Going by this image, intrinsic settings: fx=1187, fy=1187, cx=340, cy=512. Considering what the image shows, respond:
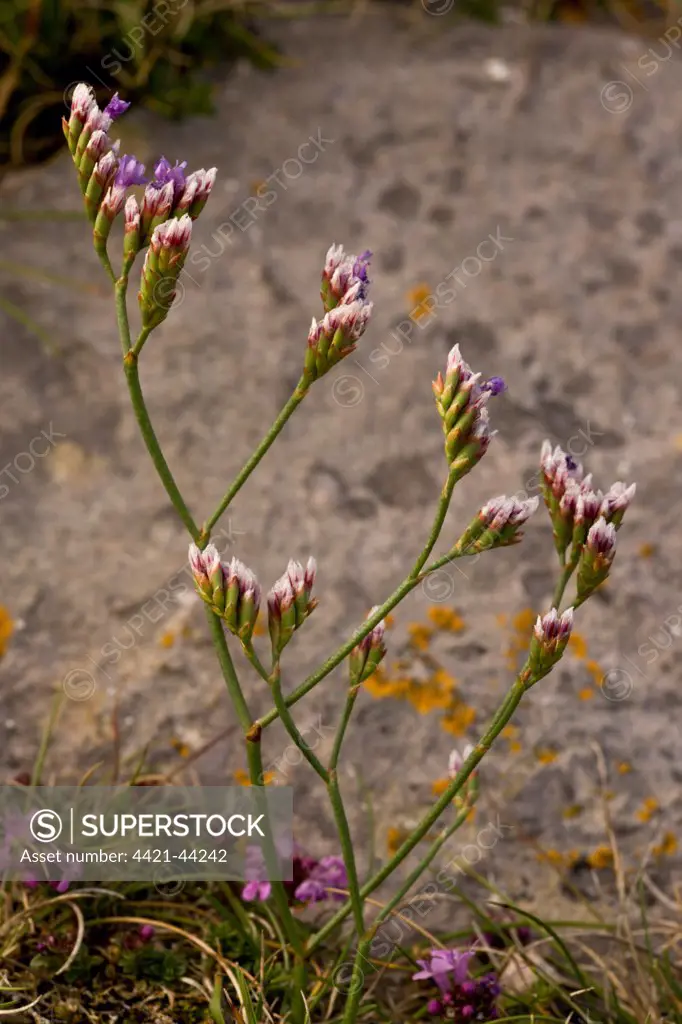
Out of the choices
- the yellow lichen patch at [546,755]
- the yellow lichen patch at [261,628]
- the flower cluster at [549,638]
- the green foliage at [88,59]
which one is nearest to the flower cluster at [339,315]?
the flower cluster at [549,638]

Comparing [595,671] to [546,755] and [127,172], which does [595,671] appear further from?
[127,172]

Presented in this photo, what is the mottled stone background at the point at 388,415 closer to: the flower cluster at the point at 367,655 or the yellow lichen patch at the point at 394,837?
the yellow lichen patch at the point at 394,837

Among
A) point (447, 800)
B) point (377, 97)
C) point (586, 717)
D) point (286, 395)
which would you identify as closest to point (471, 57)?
point (377, 97)

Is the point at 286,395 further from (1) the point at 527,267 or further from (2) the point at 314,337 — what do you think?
(2) the point at 314,337

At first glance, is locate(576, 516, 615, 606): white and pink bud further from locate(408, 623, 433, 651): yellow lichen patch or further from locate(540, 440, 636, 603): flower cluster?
locate(408, 623, 433, 651): yellow lichen patch

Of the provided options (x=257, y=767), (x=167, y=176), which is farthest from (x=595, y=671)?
(x=167, y=176)

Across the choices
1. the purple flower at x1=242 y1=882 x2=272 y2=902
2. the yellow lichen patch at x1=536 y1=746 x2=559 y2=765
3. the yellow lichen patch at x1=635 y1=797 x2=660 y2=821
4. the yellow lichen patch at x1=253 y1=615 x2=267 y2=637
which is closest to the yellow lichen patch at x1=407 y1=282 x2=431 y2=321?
the yellow lichen patch at x1=253 y1=615 x2=267 y2=637
